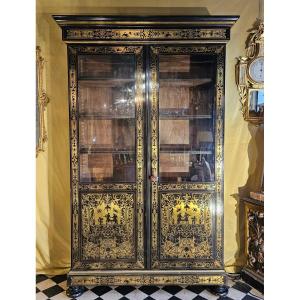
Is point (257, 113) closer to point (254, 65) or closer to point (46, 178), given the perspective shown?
point (254, 65)

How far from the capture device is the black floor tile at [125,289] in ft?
8.01

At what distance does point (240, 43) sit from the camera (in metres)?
2.79

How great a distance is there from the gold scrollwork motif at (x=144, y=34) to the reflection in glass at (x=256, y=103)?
717 mm

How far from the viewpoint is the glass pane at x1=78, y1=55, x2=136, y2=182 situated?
240 centimetres

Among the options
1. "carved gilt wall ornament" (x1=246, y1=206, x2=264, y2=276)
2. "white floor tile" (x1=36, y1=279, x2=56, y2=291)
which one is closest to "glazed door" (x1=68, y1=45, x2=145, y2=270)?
"white floor tile" (x1=36, y1=279, x2=56, y2=291)

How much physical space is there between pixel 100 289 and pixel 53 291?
414 millimetres

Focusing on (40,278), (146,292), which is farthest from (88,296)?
(40,278)

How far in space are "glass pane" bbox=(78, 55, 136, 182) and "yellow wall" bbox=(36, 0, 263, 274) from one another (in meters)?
0.49

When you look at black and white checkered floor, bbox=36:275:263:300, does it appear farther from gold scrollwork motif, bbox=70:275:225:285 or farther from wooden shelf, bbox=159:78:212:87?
wooden shelf, bbox=159:78:212:87

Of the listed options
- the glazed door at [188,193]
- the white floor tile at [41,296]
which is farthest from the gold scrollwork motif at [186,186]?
the white floor tile at [41,296]

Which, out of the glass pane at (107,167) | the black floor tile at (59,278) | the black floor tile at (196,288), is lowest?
the black floor tile at (59,278)

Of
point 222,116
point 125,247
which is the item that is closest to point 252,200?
point 222,116

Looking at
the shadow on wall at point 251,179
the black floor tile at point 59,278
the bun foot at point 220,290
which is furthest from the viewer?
the shadow on wall at point 251,179

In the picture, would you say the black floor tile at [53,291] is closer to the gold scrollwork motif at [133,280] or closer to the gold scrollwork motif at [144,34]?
the gold scrollwork motif at [133,280]
